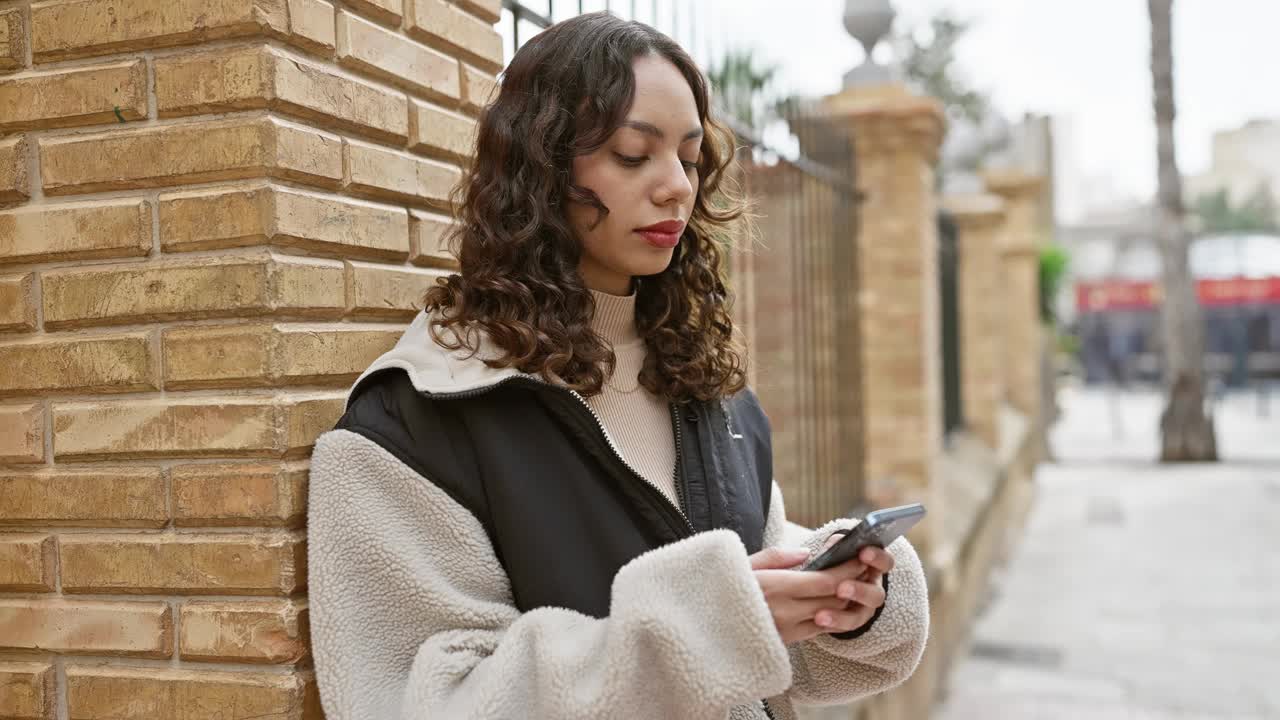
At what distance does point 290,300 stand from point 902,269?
4.71 metres

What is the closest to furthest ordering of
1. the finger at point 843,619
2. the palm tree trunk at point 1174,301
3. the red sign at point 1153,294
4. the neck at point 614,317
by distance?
the finger at point 843,619 < the neck at point 614,317 < the palm tree trunk at point 1174,301 < the red sign at point 1153,294

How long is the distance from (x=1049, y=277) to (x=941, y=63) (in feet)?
18.9

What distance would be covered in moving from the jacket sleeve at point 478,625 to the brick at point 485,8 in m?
0.92

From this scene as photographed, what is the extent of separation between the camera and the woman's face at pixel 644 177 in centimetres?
180

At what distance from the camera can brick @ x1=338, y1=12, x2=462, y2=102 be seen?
187 cm

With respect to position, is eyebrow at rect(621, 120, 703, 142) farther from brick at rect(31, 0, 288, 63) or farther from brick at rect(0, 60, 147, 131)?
brick at rect(0, 60, 147, 131)

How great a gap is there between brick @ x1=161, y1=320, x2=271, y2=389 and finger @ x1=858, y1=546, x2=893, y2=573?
2.77 ft

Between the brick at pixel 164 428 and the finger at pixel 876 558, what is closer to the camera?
the finger at pixel 876 558

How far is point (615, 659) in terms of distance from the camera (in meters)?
1.52

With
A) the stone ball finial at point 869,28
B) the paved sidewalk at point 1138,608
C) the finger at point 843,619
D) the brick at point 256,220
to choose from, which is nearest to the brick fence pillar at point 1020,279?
the paved sidewalk at point 1138,608

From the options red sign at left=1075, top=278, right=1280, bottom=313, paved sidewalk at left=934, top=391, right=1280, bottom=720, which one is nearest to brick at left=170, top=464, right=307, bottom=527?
paved sidewalk at left=934, top=391, right=1280, bottom=720

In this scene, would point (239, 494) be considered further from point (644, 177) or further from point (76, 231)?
point (644, 177)

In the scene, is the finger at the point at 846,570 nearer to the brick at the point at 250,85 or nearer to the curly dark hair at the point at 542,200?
the curly dark hair at the point at 542,200

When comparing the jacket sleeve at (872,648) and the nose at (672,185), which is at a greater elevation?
the nose at (672,185)
